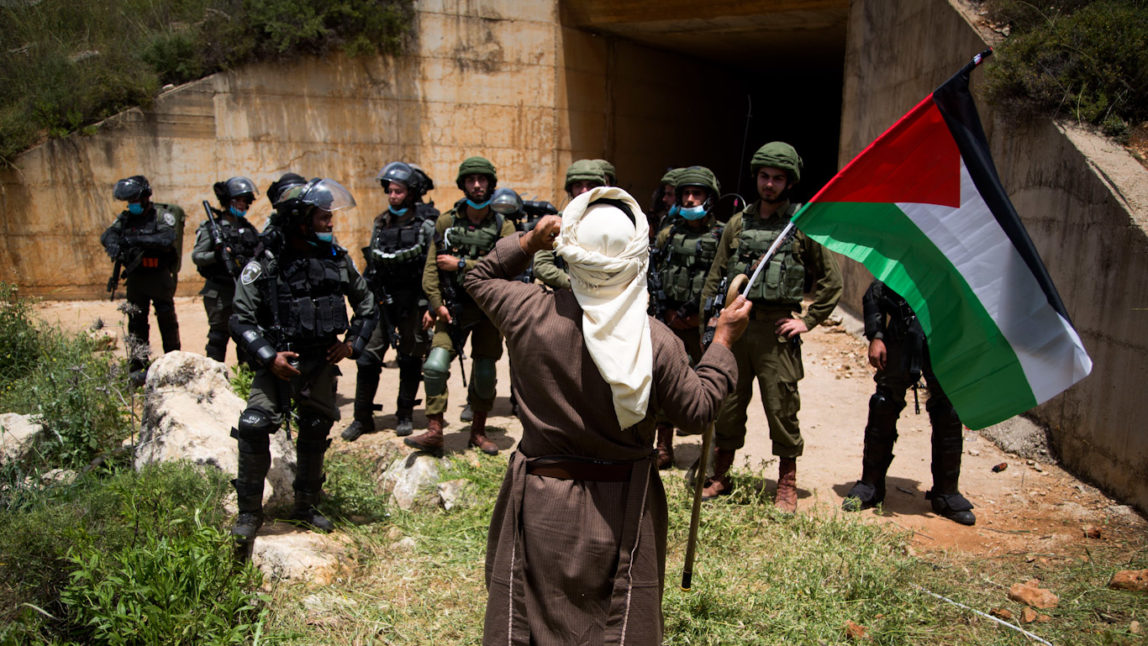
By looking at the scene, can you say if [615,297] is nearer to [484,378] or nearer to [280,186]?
[484,378]

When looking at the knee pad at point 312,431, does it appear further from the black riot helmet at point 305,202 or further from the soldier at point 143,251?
the soldier at point 143,251

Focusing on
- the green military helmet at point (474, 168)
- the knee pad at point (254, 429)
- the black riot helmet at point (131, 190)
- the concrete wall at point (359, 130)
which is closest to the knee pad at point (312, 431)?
the knee pad at point (254, 429)

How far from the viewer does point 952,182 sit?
3.07m

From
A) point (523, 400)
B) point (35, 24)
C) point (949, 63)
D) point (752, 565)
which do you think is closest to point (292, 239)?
point (523, 400)

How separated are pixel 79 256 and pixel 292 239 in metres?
8.53

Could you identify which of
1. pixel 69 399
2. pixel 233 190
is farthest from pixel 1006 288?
pixel 233 190

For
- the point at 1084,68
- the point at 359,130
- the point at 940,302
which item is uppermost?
the point at 359,130

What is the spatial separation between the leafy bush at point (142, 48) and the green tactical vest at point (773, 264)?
879 centimetres

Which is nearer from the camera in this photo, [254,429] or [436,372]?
[254,429]

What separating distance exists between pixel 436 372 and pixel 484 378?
0.35m

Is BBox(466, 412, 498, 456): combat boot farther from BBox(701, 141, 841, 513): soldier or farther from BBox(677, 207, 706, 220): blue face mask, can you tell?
BBox(677, 207, 706, 220): blue face mask

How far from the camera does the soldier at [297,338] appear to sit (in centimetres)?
406

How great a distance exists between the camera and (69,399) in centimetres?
541

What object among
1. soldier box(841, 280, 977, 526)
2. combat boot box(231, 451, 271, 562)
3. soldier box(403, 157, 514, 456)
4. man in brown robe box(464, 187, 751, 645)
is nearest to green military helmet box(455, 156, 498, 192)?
soldier box(403, 157, 514, 456)
